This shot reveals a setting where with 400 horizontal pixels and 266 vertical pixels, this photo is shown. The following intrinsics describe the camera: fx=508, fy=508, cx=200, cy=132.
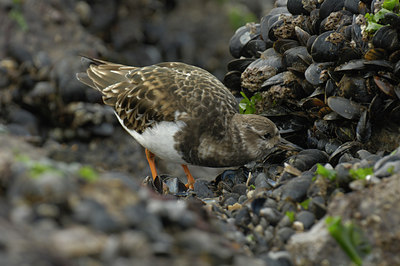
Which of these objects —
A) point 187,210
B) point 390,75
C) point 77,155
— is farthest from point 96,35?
point 187,210

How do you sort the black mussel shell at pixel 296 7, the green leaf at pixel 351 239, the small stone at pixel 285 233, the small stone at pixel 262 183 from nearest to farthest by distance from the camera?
1. the green leaf at pixel 351 239
2. the small stone at pixel 285 233
3. the small stone at pixel 262 183
4. the black mussel shell at pixel 296 7

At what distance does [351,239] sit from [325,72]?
230 centimetres

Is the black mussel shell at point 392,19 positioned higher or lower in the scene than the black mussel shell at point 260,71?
higher

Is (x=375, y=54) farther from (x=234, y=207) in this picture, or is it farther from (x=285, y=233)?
(x=285, y=233)

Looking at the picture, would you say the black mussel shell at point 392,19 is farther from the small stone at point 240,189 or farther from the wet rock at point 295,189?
the small stone at point 240,189

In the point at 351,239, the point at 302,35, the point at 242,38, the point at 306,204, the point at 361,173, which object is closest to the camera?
the point at 351,239

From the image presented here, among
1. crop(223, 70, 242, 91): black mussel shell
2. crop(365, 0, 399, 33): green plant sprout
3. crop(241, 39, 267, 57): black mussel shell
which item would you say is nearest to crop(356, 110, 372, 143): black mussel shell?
crop(365, 0, 399, 33): green plant sprout

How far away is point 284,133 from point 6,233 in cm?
352

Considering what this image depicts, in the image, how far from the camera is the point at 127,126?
5191 millimetres

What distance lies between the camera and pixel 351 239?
259 cm

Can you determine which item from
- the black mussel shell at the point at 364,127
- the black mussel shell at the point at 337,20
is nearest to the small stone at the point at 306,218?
the black mussel shell at the point at 364,127

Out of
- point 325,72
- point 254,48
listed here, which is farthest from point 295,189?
point 254,48

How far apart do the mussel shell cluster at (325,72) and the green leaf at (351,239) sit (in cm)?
184

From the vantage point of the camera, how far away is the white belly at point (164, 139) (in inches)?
184
